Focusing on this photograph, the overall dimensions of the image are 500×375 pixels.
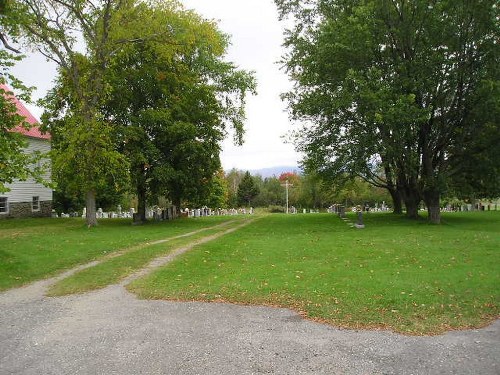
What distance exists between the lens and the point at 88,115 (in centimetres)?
2548

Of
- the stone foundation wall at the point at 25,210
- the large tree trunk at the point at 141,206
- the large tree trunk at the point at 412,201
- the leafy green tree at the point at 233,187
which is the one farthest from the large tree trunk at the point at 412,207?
the leafy green tree at the point at 233,187

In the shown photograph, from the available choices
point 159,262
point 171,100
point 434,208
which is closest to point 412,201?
point 434,208

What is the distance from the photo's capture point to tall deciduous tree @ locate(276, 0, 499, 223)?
891 inches

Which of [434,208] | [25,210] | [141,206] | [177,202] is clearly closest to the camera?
[434,208]

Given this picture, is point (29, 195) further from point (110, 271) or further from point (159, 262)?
point (110, 271)

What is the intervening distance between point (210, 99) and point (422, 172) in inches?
596

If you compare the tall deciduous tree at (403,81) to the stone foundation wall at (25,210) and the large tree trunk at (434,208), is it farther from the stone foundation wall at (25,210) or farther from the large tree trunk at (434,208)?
the stone foundation wall at (25,210)

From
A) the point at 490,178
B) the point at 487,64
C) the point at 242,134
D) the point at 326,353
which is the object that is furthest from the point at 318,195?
the point at 326,353

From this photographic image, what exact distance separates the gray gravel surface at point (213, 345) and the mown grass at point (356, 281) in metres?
0.56

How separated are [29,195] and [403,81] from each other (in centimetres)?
2912

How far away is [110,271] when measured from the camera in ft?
39.9

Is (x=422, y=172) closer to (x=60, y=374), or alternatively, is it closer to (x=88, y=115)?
(x=88, y=115)

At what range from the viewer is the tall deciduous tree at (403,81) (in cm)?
2264

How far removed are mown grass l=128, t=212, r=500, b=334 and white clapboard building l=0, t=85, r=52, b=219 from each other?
2355cm
